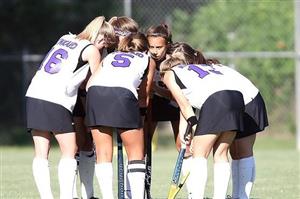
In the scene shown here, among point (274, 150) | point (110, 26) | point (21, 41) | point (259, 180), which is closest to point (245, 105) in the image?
point (110, 26)

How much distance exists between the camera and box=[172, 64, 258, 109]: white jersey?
743cm

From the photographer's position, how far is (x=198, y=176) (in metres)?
7.44

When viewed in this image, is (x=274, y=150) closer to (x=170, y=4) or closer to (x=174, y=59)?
(x=170, y=4)

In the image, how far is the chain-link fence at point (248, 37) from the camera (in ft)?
57.3

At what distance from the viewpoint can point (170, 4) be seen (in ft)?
60.2

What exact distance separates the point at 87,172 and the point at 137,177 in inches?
38.5

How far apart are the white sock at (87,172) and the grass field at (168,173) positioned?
0.65 m

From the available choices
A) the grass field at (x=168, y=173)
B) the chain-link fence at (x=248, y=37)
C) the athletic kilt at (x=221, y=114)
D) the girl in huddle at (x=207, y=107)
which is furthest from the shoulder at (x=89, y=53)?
the chain-link fence at (x=248, y=37)

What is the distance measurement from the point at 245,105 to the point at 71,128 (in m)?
1.51

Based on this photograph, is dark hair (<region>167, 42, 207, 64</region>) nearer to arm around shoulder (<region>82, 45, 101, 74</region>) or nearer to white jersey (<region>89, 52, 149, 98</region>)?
white jersey (<region>89, 52, 149, 98</region>)

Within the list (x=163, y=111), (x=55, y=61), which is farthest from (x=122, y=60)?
(x=163, y=111)

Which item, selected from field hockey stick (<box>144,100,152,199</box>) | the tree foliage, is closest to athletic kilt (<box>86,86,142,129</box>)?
field hockey stick (<box>144,100,152,199</box>)

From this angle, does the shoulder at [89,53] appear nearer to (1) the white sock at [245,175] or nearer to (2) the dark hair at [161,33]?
(2) the dark hair at [161,33]

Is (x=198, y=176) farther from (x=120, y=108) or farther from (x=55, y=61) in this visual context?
(x=55, y=61)
